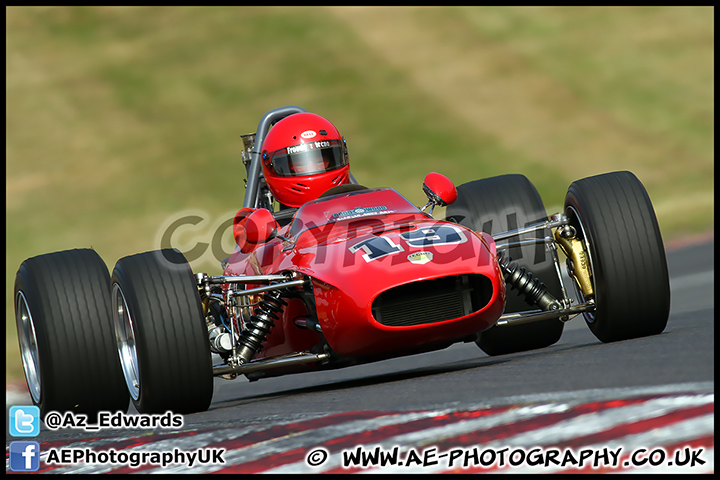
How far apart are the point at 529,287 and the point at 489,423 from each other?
2.75 metres

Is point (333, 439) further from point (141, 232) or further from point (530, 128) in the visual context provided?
point (530, 128)

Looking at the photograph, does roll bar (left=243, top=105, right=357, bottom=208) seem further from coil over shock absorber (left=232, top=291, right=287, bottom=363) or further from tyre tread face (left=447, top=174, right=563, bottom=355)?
coil over shock absorber (left=232, top=291, right=287, bottom=363)

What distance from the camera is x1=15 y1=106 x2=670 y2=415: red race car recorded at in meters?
6.62

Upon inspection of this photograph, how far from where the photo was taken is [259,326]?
734 cm

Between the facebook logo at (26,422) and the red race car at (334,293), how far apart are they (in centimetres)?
13

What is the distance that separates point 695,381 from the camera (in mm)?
5047

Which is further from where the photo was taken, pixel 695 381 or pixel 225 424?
pixel 225 424

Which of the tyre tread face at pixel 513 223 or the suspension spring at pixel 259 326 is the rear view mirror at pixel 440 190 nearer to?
the tyre tread face at pixel 513 223

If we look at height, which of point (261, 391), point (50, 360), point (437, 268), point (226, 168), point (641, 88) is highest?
point (641, 88)

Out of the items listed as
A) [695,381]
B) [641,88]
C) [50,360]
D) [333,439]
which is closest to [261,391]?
[50,360]

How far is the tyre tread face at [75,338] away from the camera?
24.0 feet

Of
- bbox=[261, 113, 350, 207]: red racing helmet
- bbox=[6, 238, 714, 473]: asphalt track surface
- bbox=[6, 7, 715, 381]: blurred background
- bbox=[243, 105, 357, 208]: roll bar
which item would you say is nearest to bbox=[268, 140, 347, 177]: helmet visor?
bbox=[261, 113, 350, 207]: red racing helmet

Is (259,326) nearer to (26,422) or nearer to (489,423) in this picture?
(26,422)

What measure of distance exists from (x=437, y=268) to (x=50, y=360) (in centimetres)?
286
